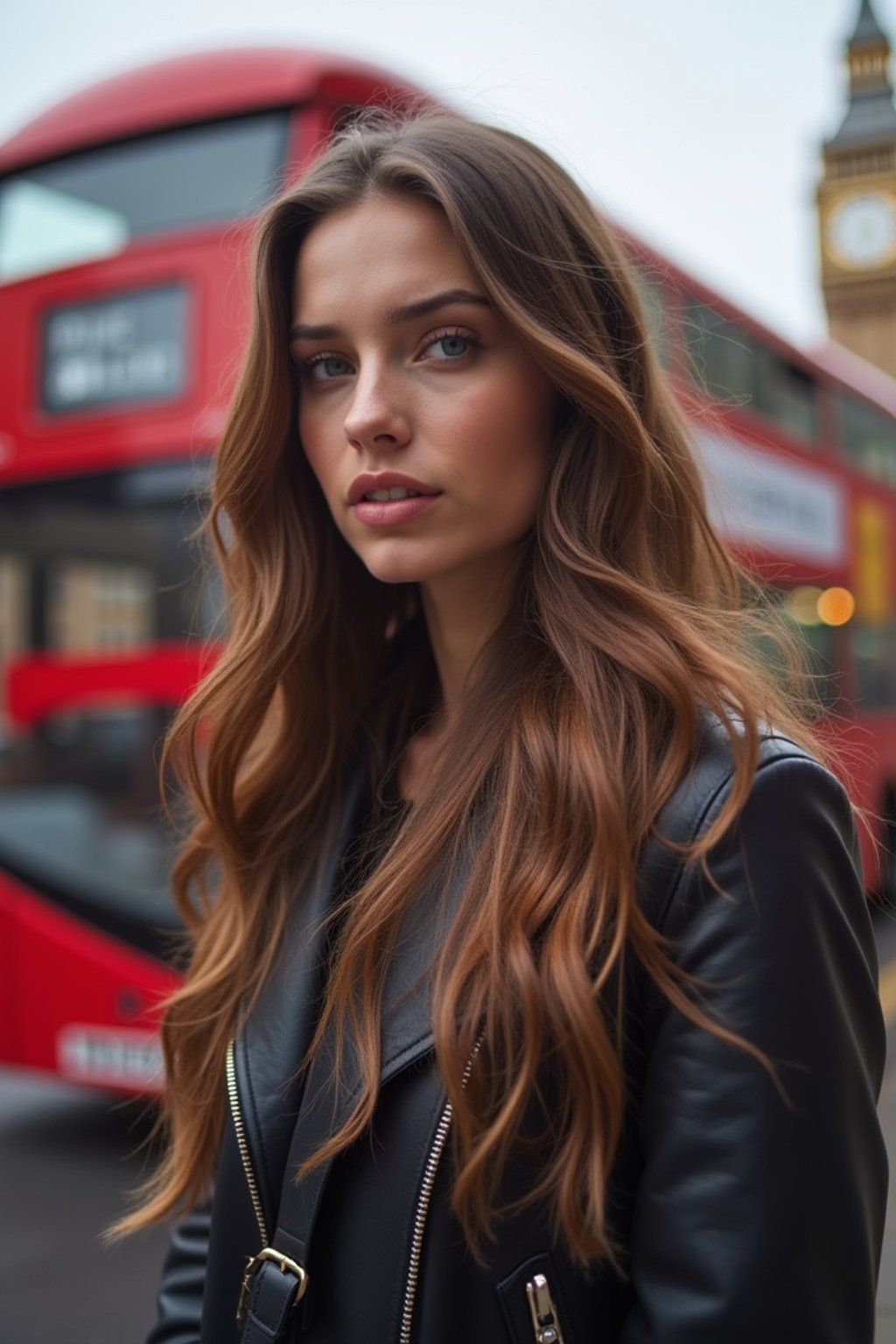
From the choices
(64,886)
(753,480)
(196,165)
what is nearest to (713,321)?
(753,480)

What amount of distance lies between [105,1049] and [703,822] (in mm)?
3871

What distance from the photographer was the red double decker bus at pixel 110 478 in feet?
14.7

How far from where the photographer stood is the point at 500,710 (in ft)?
4.60

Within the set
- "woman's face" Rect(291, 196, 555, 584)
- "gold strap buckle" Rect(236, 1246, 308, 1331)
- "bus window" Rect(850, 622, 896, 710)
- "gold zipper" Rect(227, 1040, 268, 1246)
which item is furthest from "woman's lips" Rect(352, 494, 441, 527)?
"bus window" Rect(850, 622, 896, 710)

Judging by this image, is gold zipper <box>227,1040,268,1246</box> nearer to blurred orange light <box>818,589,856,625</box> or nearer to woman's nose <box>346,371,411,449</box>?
woman's nose <box>346,371,411,449</box>

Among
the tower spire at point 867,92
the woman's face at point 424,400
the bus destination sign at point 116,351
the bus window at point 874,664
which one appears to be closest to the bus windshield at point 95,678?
the bus destination sign at point 116,351

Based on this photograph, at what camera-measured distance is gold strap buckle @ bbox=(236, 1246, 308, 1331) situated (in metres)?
1.24

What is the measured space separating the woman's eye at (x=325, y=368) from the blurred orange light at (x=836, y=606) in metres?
7.16

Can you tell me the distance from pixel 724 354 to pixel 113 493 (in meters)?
3.77

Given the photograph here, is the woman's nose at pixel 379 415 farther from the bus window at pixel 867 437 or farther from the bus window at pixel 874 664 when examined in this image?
the bus window at pixel 867 437

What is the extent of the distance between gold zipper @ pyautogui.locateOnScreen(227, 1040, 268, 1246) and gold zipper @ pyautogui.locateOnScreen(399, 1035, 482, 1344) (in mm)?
209

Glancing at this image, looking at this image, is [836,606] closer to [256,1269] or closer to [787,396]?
[787,396]

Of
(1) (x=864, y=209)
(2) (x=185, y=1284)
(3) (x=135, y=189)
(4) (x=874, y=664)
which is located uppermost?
(1) (x=864, y=209)

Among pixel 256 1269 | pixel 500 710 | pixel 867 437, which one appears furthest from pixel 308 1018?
pixel 867 437
